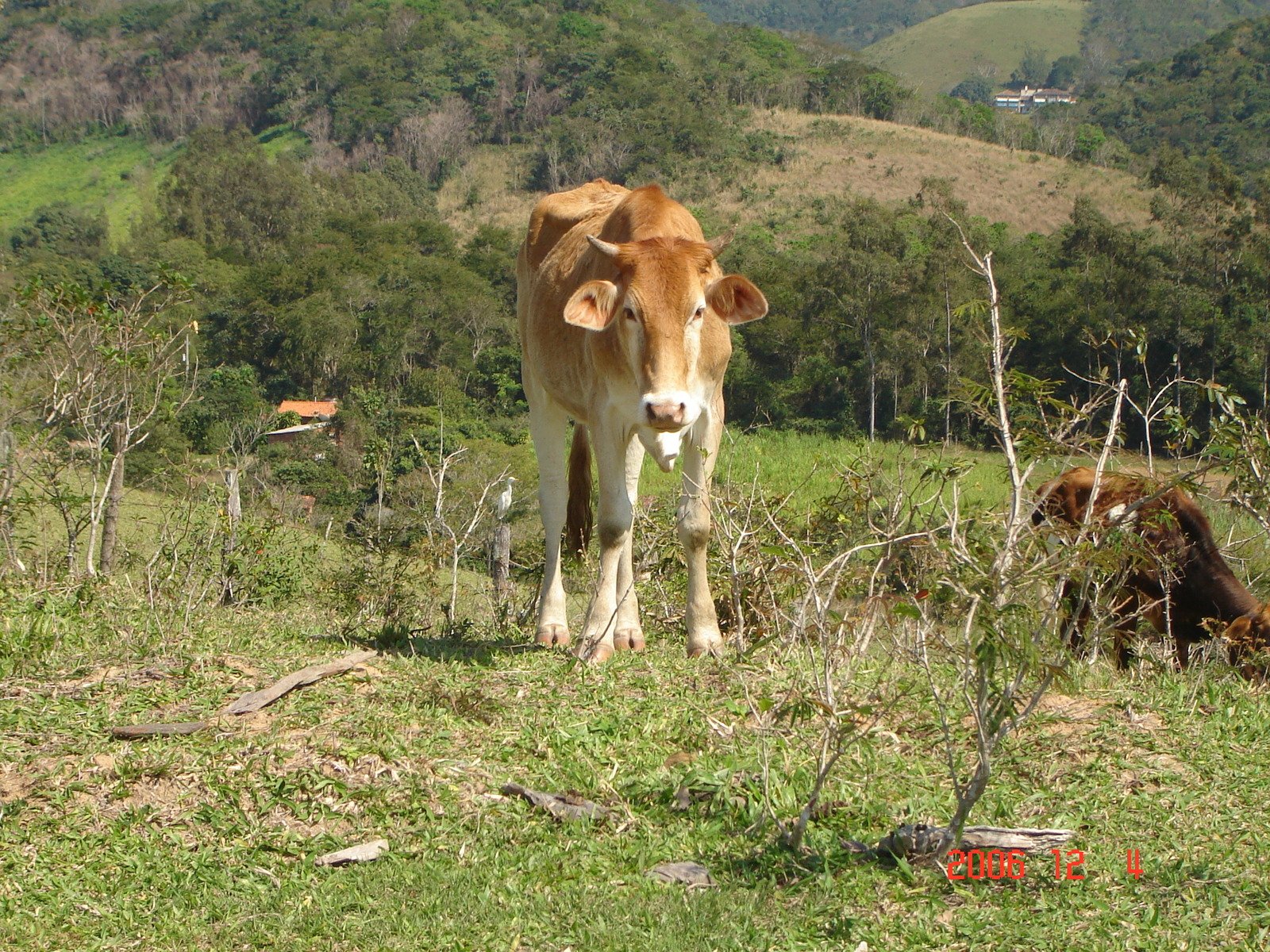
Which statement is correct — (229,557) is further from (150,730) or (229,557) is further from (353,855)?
(353,855)

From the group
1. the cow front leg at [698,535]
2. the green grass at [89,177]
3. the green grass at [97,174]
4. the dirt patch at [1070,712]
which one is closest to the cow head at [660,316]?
the cow front leg at [698,535]

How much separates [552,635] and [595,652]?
0.81 metres

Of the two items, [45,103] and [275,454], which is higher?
[45,103]

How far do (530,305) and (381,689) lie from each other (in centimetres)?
301

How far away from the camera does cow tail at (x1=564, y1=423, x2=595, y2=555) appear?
297 inches

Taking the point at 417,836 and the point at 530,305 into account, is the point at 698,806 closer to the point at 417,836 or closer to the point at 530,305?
the point at 417,836

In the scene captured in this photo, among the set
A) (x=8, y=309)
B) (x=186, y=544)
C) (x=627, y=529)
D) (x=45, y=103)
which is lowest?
(x=186, y=544)

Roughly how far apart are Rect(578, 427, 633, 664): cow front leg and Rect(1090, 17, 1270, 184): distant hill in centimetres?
8567

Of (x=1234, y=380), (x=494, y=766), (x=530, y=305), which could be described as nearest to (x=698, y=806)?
(x=494, y=766)


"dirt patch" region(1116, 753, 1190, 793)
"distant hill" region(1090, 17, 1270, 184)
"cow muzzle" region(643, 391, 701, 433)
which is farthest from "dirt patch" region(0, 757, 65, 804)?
"distant hill" region(1090, 17, 1270, 184)

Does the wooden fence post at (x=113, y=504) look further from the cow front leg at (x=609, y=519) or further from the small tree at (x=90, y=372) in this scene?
the cow front leg at (x=609, y=519)

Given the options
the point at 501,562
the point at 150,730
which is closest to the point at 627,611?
the point at 150,730

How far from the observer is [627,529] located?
6250 millimetres
